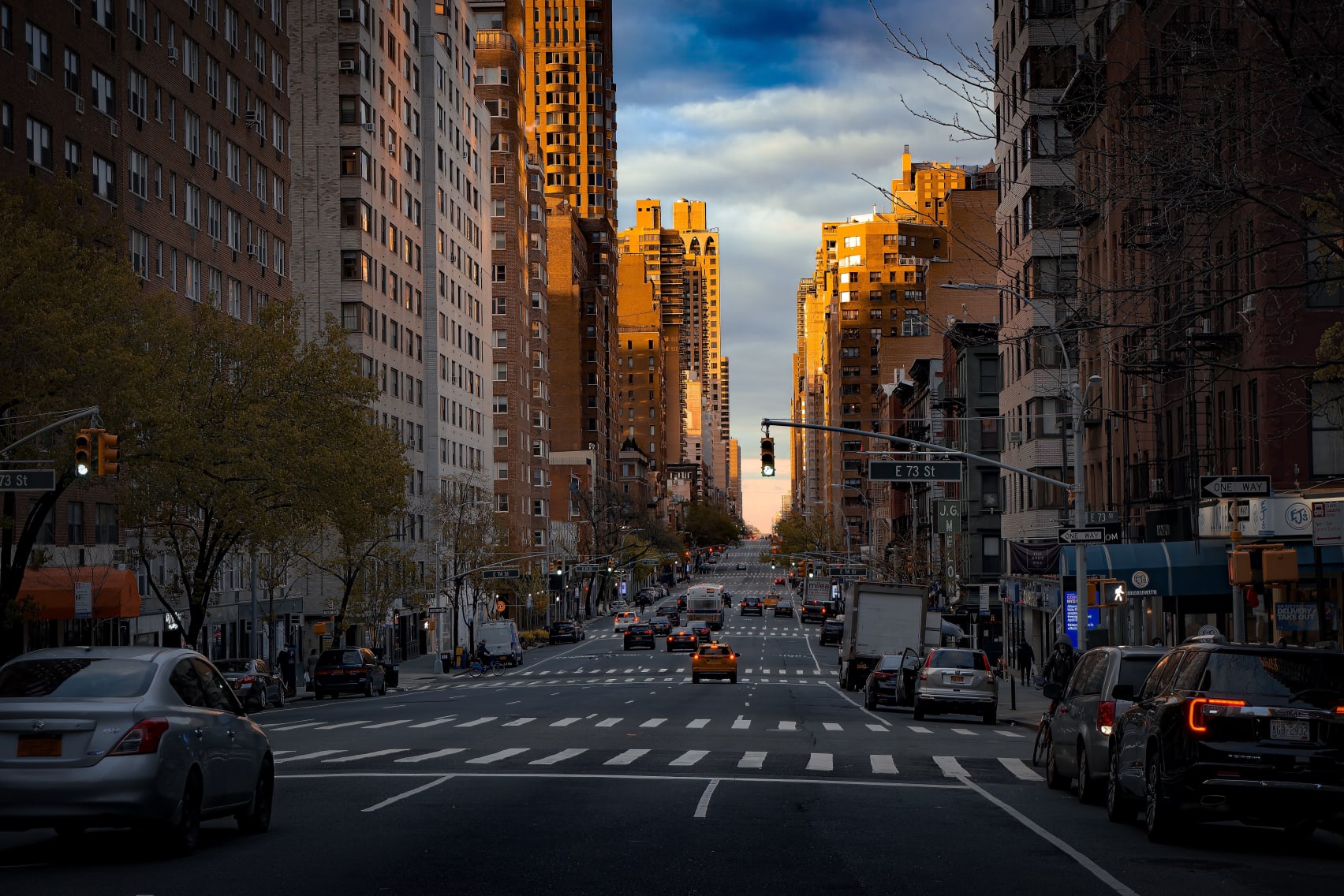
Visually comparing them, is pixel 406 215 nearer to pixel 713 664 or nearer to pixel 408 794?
pixel 713 664

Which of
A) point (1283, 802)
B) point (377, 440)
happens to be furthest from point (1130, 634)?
point (1283, 802)

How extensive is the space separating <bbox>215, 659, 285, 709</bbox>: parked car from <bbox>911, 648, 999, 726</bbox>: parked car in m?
16.2

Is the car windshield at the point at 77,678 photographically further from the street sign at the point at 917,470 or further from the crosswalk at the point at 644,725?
the street sign at the point at 917,470

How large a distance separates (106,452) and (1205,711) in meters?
23.0

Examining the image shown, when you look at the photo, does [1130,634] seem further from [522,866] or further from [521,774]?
[522,866]

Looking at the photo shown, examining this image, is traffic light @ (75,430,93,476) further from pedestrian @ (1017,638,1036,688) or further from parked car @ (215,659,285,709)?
pedestrian @ (1017,638,1036,688)

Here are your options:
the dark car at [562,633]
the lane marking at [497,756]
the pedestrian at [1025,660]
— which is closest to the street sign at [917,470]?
the lane marking at [497,756]

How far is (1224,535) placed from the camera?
37312mm

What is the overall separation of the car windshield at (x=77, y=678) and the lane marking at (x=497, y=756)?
10.2 metres

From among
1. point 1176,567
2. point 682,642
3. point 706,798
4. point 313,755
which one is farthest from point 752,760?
point 682,642

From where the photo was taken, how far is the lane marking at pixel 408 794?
55.4 feet

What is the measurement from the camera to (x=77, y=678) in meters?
13.2

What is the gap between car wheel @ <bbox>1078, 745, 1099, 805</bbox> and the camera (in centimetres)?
1862

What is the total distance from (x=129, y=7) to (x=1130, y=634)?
41.5 meters
